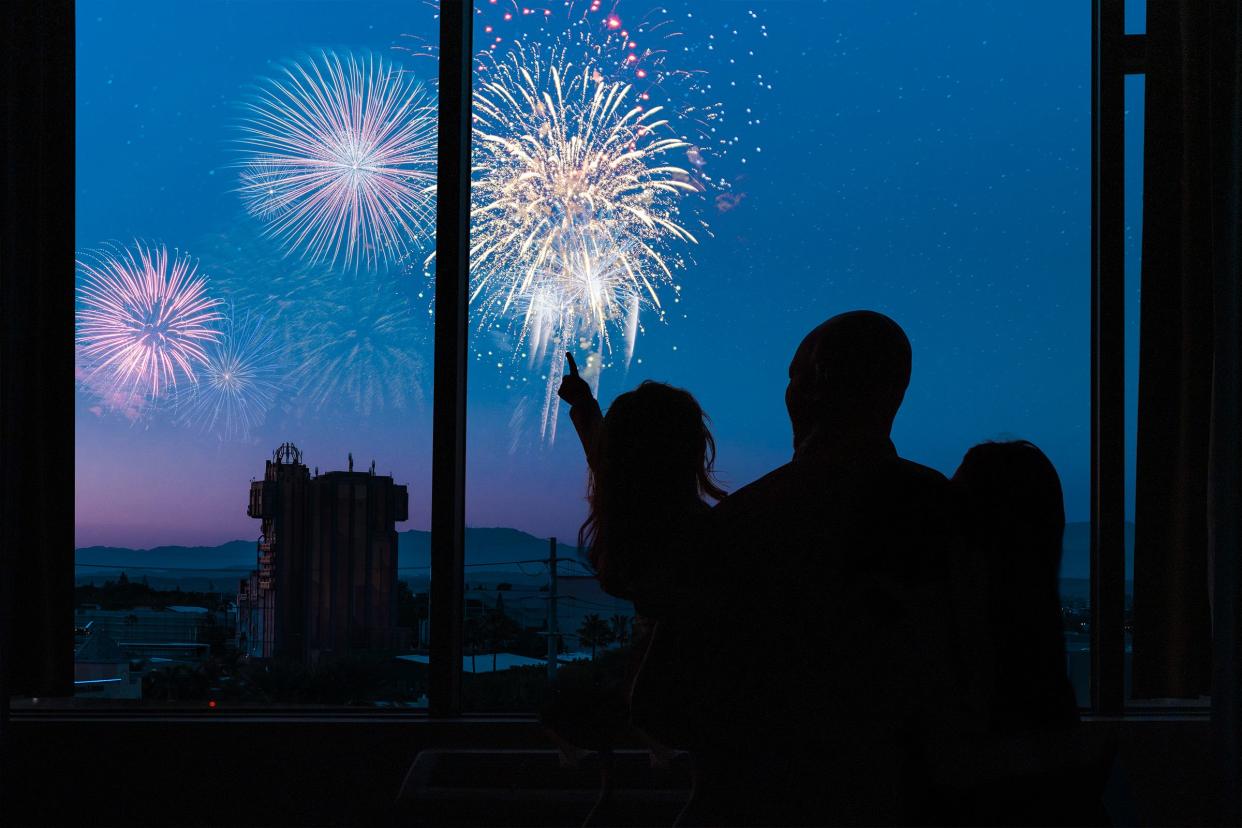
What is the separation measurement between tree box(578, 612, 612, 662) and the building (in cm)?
68

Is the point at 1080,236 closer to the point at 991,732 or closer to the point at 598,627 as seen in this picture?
the point at 598,627

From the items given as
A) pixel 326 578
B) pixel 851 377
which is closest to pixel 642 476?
pixel 851 377

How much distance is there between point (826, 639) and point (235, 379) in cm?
214

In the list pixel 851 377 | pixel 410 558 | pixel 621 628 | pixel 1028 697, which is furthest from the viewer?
pixel 410 558

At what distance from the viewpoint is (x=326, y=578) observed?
2.52 metres

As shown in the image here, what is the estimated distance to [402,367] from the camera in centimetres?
228

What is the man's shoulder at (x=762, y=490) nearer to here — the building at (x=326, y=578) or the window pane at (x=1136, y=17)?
the building at (x=326, y=578)

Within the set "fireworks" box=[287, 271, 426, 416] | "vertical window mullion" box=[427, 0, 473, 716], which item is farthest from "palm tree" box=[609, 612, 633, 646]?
"fireworks" box=[287, 271, 426, 416]

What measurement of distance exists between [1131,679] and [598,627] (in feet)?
4.64

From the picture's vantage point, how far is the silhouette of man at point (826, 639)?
0.84 m

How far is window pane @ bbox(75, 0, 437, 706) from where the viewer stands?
2.29 m

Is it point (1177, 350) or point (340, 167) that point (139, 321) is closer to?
point (340, 167)

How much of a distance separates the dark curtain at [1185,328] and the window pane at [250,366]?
190 cm
